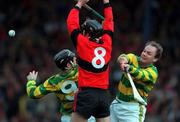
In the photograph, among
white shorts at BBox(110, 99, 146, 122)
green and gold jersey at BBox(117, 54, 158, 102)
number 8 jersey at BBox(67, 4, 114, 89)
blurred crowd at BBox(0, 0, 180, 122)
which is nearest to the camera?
number 8 jersey at BBox(67, 4, 114, 89)

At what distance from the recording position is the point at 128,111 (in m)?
10.4

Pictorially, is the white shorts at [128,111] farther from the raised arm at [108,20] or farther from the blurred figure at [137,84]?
the raised arm at [108,20]

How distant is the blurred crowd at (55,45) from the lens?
51.9ft

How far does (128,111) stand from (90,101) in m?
0.88

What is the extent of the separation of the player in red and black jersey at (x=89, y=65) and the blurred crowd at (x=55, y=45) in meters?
5.77

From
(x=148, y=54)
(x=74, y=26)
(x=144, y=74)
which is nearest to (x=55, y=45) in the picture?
(x=148, y=54)

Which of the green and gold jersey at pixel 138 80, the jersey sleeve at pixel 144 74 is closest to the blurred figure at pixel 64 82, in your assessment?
the green and gold jersey at pixel 138 80

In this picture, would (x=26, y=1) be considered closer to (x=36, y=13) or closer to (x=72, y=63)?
(x=36, y=13)

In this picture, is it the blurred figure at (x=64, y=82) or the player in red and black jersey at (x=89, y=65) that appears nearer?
the player in red and black jersey at (x=89, y=65)

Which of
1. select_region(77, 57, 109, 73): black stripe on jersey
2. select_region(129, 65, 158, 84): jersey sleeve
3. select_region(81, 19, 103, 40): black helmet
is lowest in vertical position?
select_region(129, 65, 158, 84): jersey sleeve

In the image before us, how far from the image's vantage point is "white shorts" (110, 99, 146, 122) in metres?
10.4

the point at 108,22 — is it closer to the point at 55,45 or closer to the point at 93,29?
the point at 93,29

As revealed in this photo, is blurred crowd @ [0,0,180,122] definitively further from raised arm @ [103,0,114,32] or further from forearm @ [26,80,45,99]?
raised arm @ [103,0,114,32]

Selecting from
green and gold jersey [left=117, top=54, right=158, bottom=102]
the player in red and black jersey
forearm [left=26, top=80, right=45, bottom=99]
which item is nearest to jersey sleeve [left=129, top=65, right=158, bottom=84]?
green and gold jersey [left=117, top=54, right=158, bottom=102]
